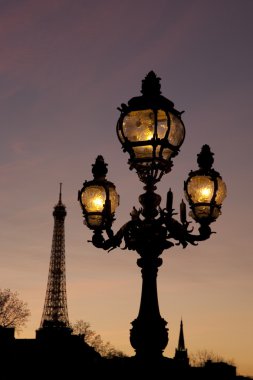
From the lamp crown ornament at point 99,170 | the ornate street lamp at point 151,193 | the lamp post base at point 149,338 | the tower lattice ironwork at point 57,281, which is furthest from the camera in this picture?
the tower lattice ironwork at point 57,281

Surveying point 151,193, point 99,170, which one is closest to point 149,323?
point 151,193

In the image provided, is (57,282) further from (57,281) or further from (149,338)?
(149,338)

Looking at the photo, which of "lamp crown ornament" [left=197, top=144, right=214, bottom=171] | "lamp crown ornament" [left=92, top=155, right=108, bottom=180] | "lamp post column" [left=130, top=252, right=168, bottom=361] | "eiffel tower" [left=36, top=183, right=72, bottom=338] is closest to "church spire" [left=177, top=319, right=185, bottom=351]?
"eiffel tower" [left=36, top=183, right=72, bottom=338]

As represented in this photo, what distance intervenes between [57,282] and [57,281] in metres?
0.17

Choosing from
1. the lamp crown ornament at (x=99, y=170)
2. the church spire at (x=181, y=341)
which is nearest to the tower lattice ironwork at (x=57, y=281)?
the church spire at (x=181, y=341)

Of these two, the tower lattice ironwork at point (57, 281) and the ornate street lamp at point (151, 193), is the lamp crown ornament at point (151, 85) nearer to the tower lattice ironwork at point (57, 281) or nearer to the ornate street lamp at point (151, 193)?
the ornate street lamp at point (151, 193)

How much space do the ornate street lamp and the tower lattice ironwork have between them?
107 meters

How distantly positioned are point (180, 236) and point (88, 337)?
4172 inches

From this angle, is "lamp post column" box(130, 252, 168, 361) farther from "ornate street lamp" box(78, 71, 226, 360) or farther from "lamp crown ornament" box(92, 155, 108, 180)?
"lamp crown ornament" box(92, 155, 108, 180)

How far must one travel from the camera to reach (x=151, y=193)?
391 inches

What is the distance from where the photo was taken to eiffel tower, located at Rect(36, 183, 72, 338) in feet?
386

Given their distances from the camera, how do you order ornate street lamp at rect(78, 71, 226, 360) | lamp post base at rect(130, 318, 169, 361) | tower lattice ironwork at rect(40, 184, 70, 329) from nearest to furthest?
lamp post base at rect(130, 318, 169, 361) → ornate street lamp at rect(78, 71, 226, 360) → tower lattice ironwork at rect(40, 184, 70, 329)

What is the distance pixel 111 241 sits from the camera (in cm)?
986

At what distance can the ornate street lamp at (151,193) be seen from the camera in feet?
31.4
